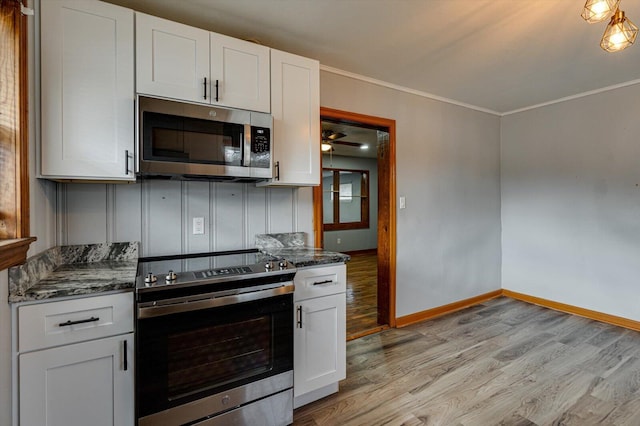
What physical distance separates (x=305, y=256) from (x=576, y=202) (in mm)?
3308

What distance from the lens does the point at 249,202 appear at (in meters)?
2.27

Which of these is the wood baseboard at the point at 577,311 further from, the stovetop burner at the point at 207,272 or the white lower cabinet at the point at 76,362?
the white lower cabinet at the point at 76,362

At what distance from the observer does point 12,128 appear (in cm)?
124

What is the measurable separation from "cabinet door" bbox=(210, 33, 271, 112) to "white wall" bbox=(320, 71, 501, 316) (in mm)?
784

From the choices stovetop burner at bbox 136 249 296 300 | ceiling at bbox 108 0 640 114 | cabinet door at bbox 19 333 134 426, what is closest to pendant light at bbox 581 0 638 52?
ceiling at bbox 108 0 640 114

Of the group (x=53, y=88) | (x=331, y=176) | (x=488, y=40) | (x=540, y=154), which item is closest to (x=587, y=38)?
(x=488, y=40)

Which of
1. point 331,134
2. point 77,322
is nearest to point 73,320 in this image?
point 77,322

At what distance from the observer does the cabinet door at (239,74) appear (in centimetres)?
182

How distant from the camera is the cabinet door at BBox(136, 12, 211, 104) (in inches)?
64.2

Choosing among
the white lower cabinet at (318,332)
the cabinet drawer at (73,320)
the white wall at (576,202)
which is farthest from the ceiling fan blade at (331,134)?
the cabinet drawer at (73,320)

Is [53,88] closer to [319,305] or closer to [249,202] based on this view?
[249,202]

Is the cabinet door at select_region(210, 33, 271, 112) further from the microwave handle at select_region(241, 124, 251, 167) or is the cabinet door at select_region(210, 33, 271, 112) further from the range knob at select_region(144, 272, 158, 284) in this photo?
the range knob at select_region(144, 272, 158, 284)

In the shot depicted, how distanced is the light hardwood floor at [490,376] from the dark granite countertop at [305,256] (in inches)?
35.9

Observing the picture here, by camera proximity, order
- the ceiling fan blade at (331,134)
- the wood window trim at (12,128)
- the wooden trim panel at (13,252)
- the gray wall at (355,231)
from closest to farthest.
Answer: the wooden trim panel at (13,252) → the wood window trim at (12,128) → the ceiling fan blade at (331,134) → the gray wall at (355,231)
